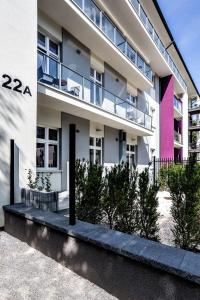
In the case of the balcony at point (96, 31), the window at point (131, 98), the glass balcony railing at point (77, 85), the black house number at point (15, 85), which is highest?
the balcony at point (96, 31)

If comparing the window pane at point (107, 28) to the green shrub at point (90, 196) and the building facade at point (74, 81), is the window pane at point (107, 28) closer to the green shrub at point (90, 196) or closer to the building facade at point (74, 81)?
the building facade at point (74, 81)

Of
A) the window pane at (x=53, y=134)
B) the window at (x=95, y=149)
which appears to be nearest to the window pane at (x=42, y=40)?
the window pane at (x=53, y=134)

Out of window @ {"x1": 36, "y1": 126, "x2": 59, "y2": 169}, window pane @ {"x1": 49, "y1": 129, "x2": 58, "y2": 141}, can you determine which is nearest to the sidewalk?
window @ {"x1": 36, "y1": 126, "x2": 59, "y2": 169}

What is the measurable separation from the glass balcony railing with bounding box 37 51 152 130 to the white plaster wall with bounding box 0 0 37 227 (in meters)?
1.32

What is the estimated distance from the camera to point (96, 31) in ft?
31.7

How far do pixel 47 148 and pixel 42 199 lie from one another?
4829 millimetres

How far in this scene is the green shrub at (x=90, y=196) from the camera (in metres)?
4.53

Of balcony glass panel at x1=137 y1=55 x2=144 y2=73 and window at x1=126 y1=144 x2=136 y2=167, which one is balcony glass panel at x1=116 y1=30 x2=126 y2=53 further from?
window at x1=126 y1=144 x2=136 y2=167

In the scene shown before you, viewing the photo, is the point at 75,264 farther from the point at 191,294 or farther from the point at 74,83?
the point at 74,83

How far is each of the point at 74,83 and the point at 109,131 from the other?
17.1 ft

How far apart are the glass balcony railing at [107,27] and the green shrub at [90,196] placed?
7.12m

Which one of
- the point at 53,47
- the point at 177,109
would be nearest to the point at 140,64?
the point at 53,47

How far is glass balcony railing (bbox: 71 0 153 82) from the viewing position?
9.25 m

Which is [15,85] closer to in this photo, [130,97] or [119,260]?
[119,260]
